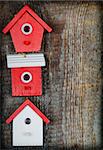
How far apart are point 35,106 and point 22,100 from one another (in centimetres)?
6

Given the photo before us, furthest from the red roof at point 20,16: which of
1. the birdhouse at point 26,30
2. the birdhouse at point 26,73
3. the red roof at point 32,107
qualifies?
the red roof at point 32,107

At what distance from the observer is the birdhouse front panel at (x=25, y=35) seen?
4.84 feet

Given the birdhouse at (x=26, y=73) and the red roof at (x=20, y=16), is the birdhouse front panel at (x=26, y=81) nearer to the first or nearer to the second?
the birdhouse at (x=26, y=73)

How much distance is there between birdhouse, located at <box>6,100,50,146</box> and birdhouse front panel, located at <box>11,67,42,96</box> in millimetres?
41

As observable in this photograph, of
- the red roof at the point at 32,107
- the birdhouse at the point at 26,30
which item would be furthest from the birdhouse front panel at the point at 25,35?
the red roof at the point at 32,107

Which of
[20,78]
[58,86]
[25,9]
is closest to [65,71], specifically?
[58,86]

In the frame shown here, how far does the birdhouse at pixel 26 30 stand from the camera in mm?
1473

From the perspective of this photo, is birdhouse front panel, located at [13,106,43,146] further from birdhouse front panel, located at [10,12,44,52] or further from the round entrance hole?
birdhouse front panel, located at [10,12,44,52]

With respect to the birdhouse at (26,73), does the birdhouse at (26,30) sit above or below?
above

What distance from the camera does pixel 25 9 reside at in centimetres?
147

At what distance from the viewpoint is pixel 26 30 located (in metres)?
1.48

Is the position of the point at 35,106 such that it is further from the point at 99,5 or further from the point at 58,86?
the point at 99,5

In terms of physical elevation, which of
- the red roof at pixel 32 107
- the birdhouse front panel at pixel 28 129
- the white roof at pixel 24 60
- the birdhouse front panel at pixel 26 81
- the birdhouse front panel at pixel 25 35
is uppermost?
the birdhouse front panel at pixel 25 35

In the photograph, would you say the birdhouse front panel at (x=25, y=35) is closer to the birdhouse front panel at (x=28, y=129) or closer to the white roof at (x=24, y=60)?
the white roof at (x=24, y=60)
